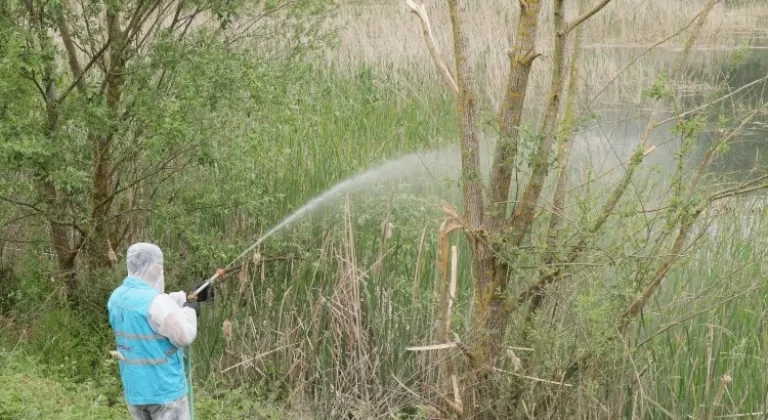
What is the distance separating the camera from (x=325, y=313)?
293 inches

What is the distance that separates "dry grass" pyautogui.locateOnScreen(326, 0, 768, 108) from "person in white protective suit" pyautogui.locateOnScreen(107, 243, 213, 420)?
6.20 m

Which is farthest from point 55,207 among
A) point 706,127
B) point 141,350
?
point 706,127

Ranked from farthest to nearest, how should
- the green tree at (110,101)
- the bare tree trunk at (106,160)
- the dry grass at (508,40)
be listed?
the dry grass at (508,40) → the bare tree trunk at (106,160) → the green tree at (110,101)

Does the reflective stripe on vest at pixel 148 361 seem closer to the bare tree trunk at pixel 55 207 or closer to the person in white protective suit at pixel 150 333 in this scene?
the person in white protective suit at pixel 150 333

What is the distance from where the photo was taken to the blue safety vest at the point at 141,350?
17.0 ft

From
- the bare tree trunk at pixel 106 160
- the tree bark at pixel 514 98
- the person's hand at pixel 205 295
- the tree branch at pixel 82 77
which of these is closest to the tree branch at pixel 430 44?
the tree bark at pixel 514 98

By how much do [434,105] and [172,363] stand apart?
625cm

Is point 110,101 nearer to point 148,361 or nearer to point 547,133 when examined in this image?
point 148,361

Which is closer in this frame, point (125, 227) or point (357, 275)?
point (357, 275)

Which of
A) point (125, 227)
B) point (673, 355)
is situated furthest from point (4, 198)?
point (673, 355)

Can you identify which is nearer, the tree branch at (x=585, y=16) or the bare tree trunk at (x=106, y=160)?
the tree branch at (x=585, y=16)

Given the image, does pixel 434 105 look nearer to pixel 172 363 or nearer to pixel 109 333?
pixel 109 333

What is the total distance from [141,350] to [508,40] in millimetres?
8108

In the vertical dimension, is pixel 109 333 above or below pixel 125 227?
below
